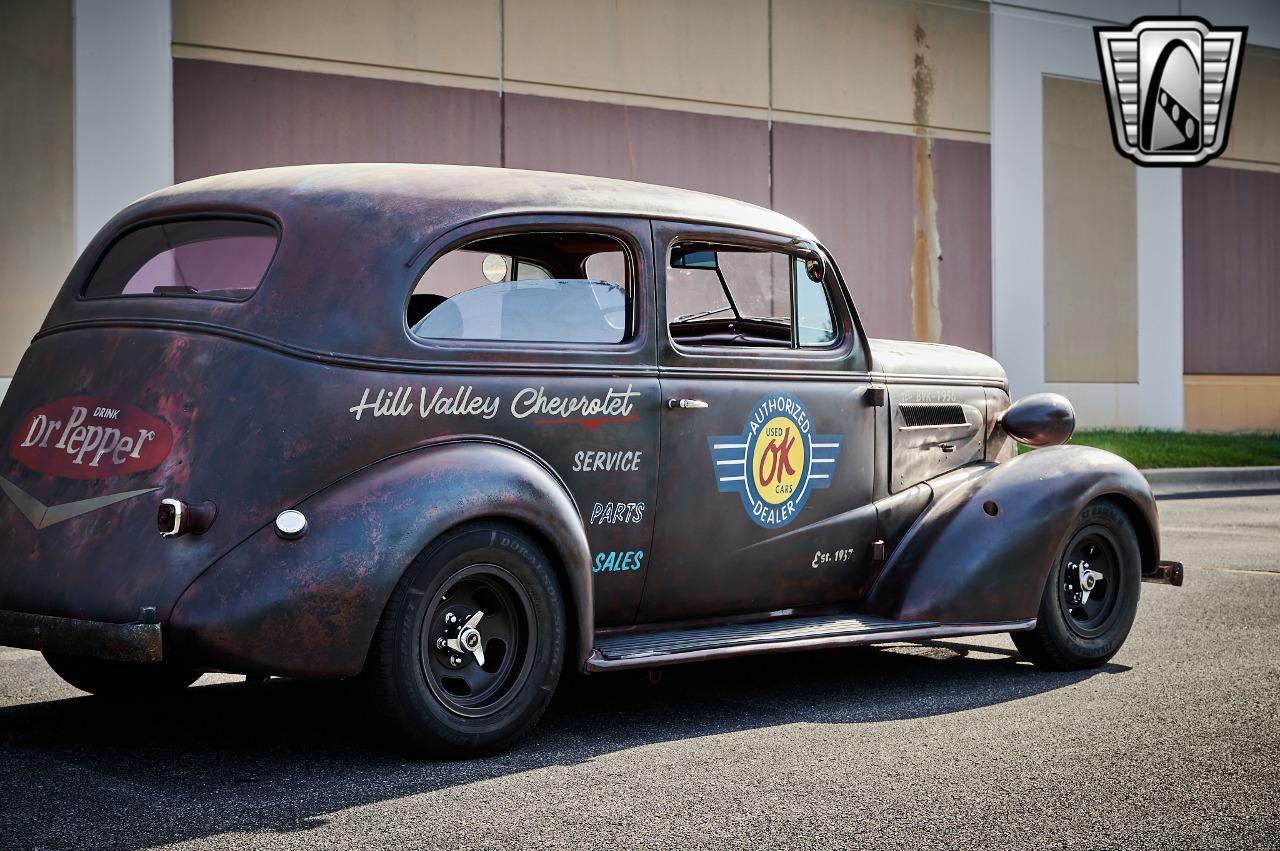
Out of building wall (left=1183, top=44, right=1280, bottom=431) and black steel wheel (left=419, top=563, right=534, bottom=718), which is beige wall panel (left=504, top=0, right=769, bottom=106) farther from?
black steel wheel (left=419, top=563, right=534, bottom=718)

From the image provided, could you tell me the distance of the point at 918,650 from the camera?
268 inches

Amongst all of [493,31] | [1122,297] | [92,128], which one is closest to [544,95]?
[493,31]

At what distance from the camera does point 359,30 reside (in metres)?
15.7

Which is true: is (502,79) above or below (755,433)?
above

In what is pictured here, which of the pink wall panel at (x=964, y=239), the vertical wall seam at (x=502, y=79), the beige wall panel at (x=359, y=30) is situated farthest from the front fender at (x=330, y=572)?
the pink wall panel at (x=964, y=239)

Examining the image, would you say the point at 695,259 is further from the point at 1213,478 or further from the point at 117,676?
the point at 1213,478

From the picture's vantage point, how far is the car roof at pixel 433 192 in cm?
487

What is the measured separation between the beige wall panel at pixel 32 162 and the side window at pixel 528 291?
9835mm

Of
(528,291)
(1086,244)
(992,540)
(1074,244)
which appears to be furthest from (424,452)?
(1086,244)

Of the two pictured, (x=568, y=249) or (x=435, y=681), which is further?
(x=568, y=249)

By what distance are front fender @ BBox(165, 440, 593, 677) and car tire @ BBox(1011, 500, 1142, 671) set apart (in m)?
2.74

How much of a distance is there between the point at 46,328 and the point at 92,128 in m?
10.1

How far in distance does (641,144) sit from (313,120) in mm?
4079

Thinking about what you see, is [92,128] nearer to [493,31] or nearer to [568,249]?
[493,31]
